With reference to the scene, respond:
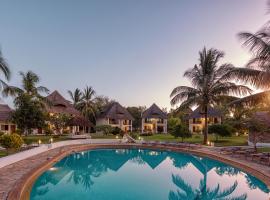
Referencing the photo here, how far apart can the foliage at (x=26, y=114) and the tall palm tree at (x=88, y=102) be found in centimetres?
1825

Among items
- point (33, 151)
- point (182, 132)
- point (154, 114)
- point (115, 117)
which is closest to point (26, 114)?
point (33, 151)

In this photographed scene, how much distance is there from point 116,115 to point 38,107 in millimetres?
20471

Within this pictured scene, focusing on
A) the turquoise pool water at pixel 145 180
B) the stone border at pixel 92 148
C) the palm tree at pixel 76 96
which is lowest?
the turquoise pool water at pixel 145 180

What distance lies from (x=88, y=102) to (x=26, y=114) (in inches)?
768

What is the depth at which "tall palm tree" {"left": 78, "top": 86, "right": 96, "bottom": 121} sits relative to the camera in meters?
39.0

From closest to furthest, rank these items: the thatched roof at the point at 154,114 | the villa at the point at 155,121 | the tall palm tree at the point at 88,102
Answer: the tall palm tree at the point at 88,102, the thatched roof at the point at 154,114, the villa at the point at 155,121

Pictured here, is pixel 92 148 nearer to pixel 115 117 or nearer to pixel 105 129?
pixel 105 129

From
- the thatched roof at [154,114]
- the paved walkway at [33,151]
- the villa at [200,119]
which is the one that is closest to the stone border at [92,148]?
the paved walkway at [33,151]

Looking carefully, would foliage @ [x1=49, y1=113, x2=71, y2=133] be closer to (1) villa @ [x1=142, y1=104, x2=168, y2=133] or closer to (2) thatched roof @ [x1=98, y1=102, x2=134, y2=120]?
(2) thatched roof @ [x1=98, y1=102, x2=134, y2=120]

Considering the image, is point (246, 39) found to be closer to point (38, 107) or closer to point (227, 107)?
point (227, 107)

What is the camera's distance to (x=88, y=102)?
39.5 metres

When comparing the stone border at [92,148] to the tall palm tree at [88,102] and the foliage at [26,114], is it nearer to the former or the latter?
the foliage at [26,114]

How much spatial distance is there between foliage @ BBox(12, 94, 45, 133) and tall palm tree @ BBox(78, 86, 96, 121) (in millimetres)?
18248

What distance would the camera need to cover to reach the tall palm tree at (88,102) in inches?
1537
